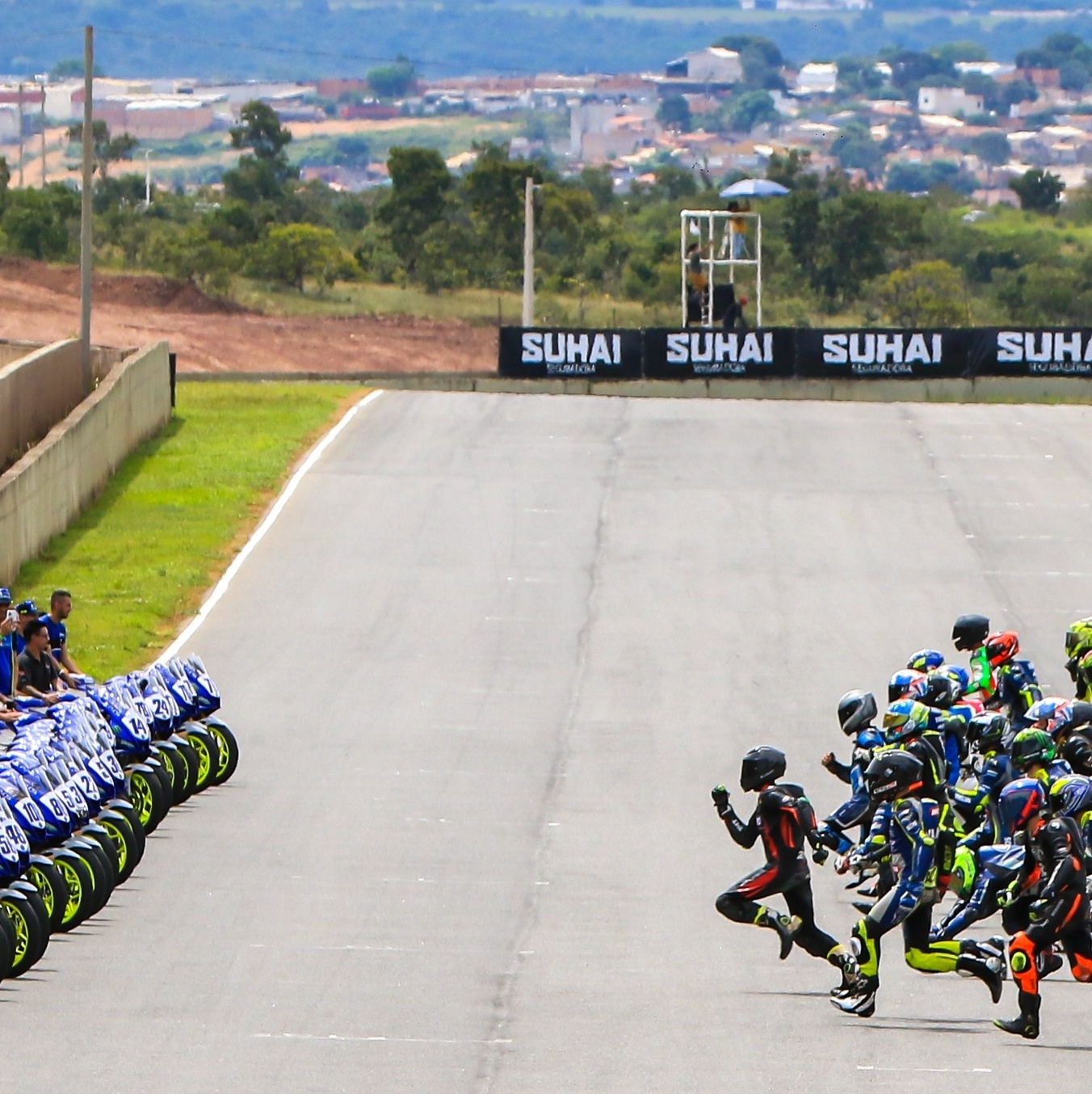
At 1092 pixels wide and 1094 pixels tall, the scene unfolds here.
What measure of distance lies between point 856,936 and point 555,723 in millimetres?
10137

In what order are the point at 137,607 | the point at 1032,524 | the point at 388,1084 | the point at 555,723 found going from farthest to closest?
the point at 1032,524 → the point at 137,607 → the point at 555,723 → the point at 388,1084

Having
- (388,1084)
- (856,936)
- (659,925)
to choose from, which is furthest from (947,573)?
(388,1084)

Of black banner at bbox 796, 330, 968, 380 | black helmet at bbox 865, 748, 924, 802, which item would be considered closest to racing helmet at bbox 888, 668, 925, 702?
black helmet at bbox 865, 748, 924, 802

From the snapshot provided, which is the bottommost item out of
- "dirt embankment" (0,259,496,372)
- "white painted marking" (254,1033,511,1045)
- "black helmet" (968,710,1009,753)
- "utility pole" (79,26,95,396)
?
"dirt embankment" (0,259,496,372)

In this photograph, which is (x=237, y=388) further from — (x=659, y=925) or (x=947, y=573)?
(x=659, y=925)

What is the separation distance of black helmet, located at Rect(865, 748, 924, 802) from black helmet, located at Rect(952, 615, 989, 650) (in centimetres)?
499

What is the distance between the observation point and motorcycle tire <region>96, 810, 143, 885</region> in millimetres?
17406

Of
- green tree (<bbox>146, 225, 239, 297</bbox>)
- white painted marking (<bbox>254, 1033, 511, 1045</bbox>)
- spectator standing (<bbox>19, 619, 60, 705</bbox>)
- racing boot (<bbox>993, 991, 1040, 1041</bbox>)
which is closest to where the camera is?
racing boot (<bbox>993, 991, 1040, 1041</bbox>)

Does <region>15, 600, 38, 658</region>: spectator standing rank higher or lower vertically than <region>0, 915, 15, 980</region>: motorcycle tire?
higher

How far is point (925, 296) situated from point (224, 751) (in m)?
70.6

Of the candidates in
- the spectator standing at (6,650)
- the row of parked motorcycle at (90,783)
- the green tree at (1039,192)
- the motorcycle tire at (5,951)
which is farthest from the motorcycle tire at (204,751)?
the green tree at (1039,192)

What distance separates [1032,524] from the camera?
35.3 meters

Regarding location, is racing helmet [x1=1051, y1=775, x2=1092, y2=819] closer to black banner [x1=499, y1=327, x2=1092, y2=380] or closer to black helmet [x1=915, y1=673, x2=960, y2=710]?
black helmet [x1=915, y1=673, x2=960, y2=710]

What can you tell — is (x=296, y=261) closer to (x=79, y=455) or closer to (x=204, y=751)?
(x=79, y=455)
